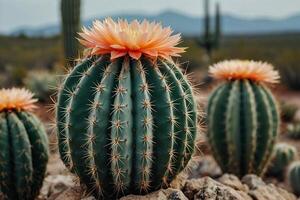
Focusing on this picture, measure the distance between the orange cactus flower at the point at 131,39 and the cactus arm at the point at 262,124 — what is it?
1806 millimetres

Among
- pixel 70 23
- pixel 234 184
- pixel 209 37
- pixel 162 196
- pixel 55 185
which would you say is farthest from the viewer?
pixel 209 37

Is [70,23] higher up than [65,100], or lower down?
lower down

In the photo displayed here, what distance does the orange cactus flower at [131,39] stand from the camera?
3252mm

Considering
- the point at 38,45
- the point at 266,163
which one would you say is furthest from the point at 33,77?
the point at 38,45

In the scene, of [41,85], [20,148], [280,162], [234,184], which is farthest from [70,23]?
[234,184]

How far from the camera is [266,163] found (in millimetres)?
5387

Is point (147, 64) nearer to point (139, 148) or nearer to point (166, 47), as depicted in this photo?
point (166, 47)

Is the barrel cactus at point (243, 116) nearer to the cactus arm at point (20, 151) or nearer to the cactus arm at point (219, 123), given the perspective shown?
the cactus arm at point (219, 123)

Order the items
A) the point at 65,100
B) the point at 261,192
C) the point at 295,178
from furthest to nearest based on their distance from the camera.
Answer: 1. the point at 295,178
2. the point at 261,192
3. the point at 65,100

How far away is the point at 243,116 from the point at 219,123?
26cm

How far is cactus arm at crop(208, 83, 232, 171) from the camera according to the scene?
16.9 feet

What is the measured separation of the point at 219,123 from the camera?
5.21 m

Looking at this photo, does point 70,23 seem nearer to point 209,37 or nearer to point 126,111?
point 126,111

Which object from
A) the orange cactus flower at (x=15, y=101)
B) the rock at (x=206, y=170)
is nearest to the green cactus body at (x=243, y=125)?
the rock at (x=206, y=170)
